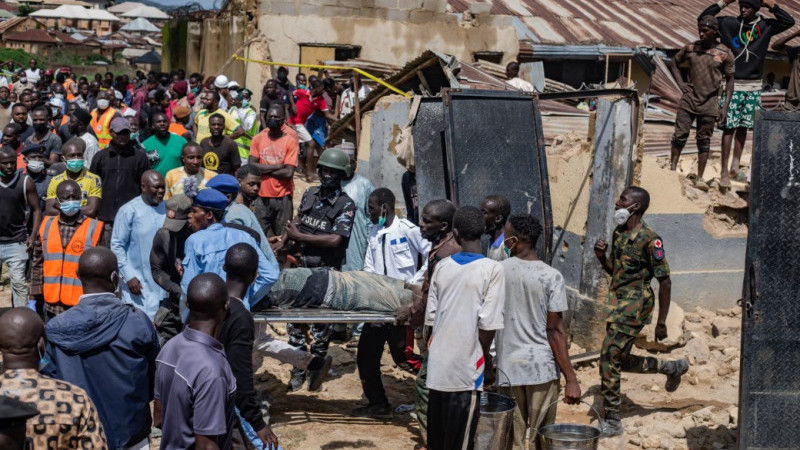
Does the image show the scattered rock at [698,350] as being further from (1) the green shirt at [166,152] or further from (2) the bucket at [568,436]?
(1) the green shirt at [166,152]

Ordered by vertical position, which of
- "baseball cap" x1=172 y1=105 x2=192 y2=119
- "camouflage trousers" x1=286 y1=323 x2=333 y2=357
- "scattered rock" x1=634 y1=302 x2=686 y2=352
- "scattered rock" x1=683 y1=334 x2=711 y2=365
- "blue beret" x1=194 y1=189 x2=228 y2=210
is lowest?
"scattered rock" x1=683 y1=334 x2=711 y2=365

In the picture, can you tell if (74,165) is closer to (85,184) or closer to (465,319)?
(85,184)

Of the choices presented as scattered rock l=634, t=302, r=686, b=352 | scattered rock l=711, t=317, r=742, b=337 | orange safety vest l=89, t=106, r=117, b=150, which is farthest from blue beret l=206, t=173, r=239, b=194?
orange safety vest l=89, t=106, r=117, b=150

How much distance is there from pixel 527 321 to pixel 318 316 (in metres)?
1.53

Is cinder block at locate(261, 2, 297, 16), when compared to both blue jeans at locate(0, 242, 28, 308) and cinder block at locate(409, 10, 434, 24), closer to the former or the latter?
cinder block at locate(409, 10, 434, 24)

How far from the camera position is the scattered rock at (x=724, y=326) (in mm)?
9523

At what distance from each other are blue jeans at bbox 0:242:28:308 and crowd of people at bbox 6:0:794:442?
20 mm

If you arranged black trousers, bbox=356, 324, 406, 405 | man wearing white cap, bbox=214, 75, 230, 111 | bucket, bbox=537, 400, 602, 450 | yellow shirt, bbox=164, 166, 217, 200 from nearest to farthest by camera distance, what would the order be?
bucket, bbox=537, 400, 602, 450 < black trousers, bbox=356, 324, 406, 405 < yellow shirt, bbox=164, 166, 217, 200 < man wearing white cap, bbox=214, 75, 230, 111

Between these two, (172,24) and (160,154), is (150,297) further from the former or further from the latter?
(172,24)

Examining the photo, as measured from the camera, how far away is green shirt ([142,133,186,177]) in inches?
412

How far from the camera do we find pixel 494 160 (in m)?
8.81

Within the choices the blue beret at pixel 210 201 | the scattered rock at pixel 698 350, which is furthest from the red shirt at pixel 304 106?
the blue beret at pixel 210 201

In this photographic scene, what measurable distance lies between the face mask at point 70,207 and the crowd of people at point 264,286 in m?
0.01

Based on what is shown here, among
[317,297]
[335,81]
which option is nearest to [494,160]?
[317,297]
